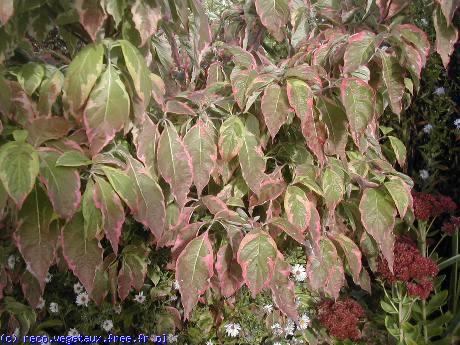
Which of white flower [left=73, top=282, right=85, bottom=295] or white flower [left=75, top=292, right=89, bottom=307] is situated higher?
white flower [left=73, top=282, right=85, bottom=295]

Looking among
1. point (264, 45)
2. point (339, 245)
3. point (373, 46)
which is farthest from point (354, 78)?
point (264, 45)

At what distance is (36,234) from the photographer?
1.35 metres

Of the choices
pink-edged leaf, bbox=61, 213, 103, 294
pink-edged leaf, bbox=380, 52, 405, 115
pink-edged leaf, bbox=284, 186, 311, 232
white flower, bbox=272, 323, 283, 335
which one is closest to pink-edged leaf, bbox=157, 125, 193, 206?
pink-edged leaf, bbox=61, 213, 103, 294

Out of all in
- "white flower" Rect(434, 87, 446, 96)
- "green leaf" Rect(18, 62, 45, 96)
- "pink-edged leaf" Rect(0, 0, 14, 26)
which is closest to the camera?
"pink-edged leaf" Rect(0, 0, 14, 26)

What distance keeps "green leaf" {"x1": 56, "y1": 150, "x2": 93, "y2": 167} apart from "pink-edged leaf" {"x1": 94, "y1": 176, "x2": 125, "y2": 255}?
6 centimetres

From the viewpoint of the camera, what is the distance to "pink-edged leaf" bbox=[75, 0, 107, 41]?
130cm

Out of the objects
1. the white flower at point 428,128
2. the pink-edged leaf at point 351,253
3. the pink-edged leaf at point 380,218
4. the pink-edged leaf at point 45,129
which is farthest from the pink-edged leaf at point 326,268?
the white flower at point 428,128

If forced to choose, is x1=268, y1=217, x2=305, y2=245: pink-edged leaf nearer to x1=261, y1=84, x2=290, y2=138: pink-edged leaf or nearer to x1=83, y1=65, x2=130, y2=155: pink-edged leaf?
x1=261, y1=84, x2=290, y2=138: pink-edged leaf

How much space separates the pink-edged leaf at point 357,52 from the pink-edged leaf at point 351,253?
27.0 inches

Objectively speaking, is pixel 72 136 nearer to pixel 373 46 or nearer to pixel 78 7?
pixel 78 7

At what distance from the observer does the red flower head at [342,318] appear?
2.07m

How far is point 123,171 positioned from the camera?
1447mm

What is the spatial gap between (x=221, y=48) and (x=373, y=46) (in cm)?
66

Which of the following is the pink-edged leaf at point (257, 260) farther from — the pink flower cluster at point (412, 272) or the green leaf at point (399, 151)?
the green leaf at point (399, 151)
